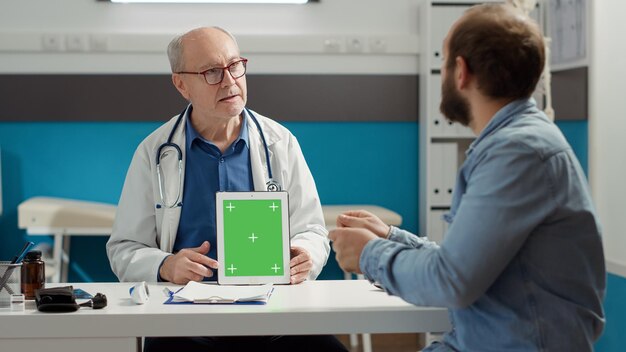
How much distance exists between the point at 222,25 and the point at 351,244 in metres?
2.74

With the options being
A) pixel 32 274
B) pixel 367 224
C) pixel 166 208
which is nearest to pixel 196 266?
pixel 166 208

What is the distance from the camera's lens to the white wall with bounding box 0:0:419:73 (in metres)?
4.09

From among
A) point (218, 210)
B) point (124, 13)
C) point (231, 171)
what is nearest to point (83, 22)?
point (124, 13)

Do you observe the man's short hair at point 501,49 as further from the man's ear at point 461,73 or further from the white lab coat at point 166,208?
the white lab coat at point 166,208

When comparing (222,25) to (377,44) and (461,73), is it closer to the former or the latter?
(377,44)

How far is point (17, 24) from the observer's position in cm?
411

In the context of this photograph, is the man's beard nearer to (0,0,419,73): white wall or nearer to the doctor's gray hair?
the doctor's gray hair

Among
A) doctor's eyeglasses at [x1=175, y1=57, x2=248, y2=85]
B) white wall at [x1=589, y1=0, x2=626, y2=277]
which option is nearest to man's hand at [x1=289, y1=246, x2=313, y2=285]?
doctor's eyeglasses at [x1=175, y1=57, x2=248, y2=85]

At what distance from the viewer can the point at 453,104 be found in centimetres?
159

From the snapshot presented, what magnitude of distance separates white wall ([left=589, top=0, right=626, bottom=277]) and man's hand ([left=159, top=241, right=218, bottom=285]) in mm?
1920

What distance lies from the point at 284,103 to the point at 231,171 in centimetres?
190

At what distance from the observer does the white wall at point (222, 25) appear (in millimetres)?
4090

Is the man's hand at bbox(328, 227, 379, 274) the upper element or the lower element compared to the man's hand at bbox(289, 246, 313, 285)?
upper

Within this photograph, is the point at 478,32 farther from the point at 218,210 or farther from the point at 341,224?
the point at 218,210
